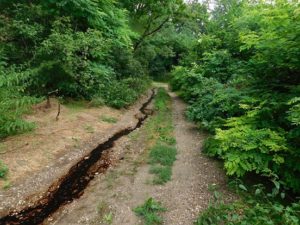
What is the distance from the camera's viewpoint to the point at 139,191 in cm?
661

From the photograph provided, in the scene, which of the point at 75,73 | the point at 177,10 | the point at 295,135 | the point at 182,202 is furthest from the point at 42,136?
the point at 177,10

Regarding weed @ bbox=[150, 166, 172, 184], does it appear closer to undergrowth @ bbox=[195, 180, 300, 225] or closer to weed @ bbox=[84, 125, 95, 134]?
undergrowth @ bbox=[195, 180, 300, 225]

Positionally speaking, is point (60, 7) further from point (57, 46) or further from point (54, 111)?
point (54, 111)

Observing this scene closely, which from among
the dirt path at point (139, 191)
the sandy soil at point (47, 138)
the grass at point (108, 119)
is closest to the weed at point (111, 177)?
the dirt path at point (139, 191)

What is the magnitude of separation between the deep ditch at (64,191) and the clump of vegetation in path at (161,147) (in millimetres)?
1596

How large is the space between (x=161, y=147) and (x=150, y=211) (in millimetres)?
4009

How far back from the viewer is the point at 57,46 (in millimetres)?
10273

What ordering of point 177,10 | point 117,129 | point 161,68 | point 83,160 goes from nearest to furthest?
1. point 83,160
2. point 117,129
3. point 177,10
4. point 161,68

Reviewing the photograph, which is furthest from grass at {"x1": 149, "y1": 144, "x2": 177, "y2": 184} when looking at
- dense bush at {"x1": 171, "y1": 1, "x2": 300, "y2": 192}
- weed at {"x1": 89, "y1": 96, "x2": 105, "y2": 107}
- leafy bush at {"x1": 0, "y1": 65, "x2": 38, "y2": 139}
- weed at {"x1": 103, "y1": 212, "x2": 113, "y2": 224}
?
weed at {"x1": 89, "y1": 96, "x2": 105, "y2": 107}

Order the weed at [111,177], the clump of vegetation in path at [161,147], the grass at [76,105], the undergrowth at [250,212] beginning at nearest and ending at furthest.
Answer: the undergrowth at [250,212]
the weed at [111,177]
the clump of vegetation in path at [161,147]
the grass at [76,105]

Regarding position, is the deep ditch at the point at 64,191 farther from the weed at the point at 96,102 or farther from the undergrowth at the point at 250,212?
the weed at the point at 96,102

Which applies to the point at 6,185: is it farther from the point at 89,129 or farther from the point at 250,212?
the point at 250,212

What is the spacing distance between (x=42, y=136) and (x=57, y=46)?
356 centimetres

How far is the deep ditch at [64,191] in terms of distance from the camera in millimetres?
5469
